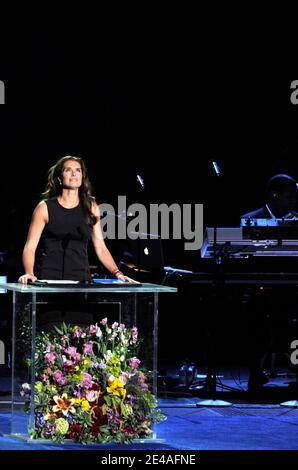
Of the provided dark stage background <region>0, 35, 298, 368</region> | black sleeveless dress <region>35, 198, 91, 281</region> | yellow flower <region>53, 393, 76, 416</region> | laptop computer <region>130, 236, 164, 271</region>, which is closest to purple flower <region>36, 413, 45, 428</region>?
yellow flower <region>53, 393, 76, 416</region>

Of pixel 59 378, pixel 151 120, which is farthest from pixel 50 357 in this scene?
pixel 151 120

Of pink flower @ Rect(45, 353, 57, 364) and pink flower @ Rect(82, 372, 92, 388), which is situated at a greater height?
pink flower @ Rect(45, 353, 57, 364)

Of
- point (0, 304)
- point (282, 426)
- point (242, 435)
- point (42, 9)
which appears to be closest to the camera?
point (242, 435)

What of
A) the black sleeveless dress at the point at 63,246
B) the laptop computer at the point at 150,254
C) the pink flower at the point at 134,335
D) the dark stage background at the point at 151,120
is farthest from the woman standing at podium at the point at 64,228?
the dark stage background at the point at 151,120

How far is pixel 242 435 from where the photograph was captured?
19.2 ft

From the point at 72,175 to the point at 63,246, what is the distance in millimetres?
421

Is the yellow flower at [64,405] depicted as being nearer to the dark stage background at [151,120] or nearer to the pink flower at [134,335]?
the pink flower at [134,335]

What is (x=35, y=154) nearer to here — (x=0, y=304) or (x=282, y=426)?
(x=0, y=304)

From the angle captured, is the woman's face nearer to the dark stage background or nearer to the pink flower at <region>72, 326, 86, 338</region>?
the pink flower at <region>72, 326, 86, 338</region>

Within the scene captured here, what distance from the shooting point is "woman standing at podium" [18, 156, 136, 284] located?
578 centimetres

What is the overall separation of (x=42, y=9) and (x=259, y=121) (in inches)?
91.3

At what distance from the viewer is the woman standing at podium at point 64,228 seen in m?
5.78

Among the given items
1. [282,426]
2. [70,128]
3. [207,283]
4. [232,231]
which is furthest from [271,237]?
[70,128]

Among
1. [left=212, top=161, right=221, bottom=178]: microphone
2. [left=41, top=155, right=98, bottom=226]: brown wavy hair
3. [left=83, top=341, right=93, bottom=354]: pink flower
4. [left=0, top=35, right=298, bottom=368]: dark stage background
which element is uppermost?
[left=0, top=35, right=298, bottom=368]: dark stage background
